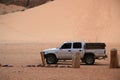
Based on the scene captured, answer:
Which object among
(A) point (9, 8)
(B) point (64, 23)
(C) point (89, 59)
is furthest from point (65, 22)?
(C) point (89, 59)

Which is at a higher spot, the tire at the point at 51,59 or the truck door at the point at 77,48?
the truck door at the point at 77,48

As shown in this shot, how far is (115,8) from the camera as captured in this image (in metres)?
74.6

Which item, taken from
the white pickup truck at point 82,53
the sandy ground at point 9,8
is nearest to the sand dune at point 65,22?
the sandy ground at point 9,8

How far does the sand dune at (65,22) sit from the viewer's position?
220 feet

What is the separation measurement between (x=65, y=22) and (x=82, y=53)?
159 ft

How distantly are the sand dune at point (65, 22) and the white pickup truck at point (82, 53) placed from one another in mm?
34959

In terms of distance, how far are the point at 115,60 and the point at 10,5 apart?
71275 millimetres

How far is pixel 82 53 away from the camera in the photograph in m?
26.4

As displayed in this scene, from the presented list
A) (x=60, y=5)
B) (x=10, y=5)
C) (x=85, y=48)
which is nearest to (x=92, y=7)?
(x=60, y=5)

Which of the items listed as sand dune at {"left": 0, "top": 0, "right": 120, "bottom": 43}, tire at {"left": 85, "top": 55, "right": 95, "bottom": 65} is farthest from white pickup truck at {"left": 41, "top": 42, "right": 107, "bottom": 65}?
sand dune at {"left": 0, "top": 0, "right": 120, "bottom": 43}

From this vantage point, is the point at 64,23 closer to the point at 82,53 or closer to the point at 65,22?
the point at 65,22

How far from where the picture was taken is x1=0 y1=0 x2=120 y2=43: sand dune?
66.9 m

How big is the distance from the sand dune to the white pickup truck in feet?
115

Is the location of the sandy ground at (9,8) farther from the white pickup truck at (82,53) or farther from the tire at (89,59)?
the tire at (89,59)
